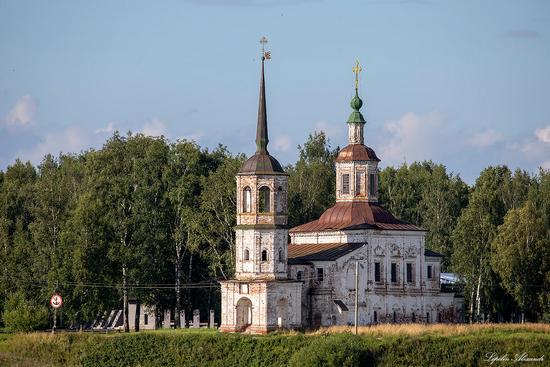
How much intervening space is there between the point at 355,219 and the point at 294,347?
39.4 feet

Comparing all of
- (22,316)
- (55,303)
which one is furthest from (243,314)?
(22,316)

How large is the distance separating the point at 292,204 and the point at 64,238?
47.3 feet

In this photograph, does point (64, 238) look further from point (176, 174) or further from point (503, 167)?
point (503, 167)

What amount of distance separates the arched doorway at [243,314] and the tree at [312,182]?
48.2 ft

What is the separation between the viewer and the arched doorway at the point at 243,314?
67.1m

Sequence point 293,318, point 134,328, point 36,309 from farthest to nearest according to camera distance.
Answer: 1. point 134,328
2. point 36,309
3. point 293,318

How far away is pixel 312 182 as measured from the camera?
89125 millimetres

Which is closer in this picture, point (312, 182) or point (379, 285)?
point (379, 285)

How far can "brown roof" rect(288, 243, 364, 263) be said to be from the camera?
231 ft

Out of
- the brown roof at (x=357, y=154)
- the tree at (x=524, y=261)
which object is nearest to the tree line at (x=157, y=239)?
the tree at (x=524, y=261)

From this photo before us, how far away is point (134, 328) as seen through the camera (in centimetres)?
7712

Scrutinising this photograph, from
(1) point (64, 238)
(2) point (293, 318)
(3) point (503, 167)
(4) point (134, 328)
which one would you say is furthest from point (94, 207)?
(3) point (503, 167)

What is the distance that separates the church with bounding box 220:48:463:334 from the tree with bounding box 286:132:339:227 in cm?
657

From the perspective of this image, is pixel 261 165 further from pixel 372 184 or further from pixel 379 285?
pixel 372 184
